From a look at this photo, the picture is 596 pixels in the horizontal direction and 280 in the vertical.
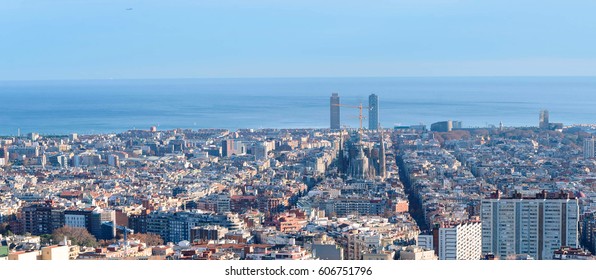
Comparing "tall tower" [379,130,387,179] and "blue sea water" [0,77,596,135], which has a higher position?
"blue sea water" [0,77,596,135]

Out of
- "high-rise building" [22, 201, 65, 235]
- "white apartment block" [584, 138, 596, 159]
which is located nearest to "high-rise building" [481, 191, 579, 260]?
"high-rise building" [22, 201, 65, 235]

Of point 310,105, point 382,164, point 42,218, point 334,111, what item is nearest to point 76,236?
point 42,218

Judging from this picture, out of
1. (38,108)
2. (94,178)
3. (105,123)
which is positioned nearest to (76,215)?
(94,178)

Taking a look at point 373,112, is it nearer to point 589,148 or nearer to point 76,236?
point 589,148

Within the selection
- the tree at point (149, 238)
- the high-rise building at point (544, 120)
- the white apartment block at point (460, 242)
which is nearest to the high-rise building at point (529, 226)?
the white apartment block at point (460, 242)

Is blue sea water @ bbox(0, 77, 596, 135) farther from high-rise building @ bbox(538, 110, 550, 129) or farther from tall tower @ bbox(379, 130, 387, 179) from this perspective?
tall tower @ bbox(379, 130, 387, 179)
